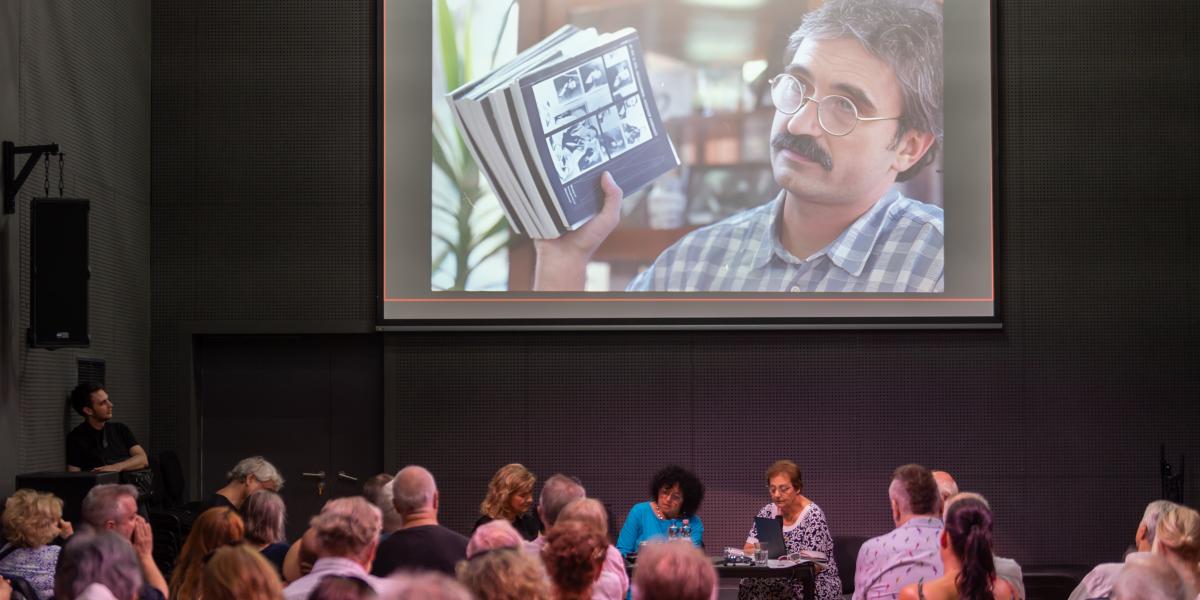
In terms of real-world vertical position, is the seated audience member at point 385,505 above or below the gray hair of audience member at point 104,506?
below

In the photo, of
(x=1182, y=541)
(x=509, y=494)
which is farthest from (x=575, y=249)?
(x=1182, y=541)

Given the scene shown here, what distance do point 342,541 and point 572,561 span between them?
0.74 meters

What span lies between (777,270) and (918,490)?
4717mm

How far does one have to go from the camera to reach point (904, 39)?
31.6 feet

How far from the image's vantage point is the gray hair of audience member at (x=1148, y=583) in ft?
11.1

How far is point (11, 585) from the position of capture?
505cm

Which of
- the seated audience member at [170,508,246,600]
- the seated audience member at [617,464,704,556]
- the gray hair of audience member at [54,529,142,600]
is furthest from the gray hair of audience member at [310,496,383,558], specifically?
the seated audience member at [617,464,704,556]

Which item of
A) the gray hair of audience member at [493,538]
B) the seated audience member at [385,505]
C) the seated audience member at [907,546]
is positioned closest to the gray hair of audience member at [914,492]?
the seated audience member at [907,546]

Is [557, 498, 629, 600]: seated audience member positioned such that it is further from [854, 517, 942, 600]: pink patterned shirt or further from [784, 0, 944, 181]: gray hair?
[784, 0, 944, 181]: gray hair

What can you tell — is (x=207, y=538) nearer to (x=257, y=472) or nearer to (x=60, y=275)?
(x=257, y=472)

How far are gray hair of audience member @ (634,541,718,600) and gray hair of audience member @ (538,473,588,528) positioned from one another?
2460 millimetres

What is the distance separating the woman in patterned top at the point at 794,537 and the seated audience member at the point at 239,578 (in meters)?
3.89

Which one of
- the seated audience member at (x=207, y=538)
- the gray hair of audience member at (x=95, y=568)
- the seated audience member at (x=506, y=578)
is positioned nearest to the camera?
the seated audience member at (x=506, y=578)

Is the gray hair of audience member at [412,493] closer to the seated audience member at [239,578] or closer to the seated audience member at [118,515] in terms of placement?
the seated audience member at [118,515]
